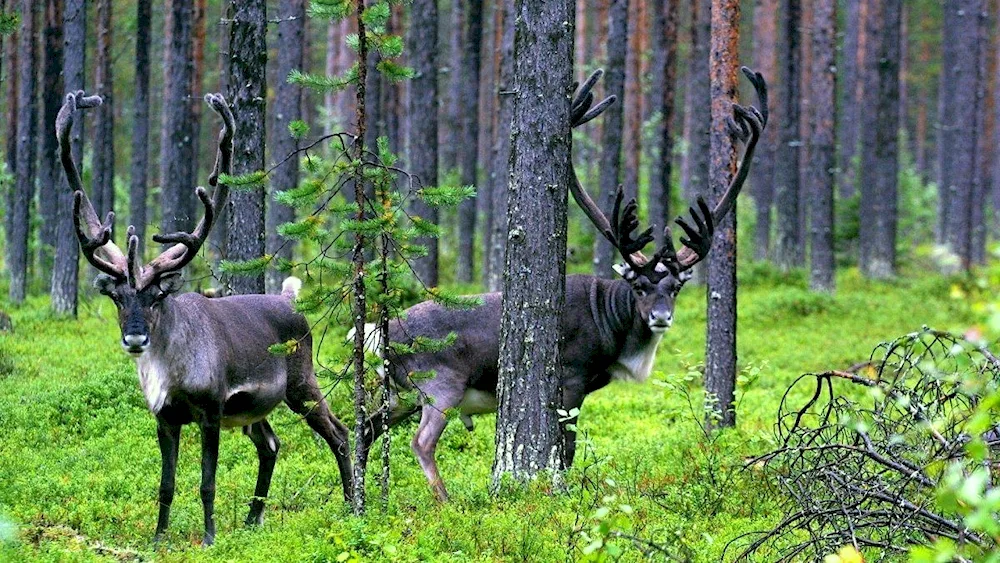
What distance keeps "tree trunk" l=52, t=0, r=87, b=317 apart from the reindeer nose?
377 inches

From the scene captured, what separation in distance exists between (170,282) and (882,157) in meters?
24.3

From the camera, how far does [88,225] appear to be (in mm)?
9320

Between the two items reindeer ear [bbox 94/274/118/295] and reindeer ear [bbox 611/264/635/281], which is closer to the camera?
reindeer ear [bbox 94/274/118/295]

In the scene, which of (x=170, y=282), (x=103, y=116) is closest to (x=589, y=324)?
(x=170, y=282)

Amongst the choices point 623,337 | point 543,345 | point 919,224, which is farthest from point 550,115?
point 919,224

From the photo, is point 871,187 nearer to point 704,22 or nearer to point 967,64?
point 967,64

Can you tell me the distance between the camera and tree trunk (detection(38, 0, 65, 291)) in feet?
66.0

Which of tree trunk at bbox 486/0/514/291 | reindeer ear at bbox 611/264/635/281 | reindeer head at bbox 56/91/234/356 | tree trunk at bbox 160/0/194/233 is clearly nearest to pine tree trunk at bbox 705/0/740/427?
reindeer ear at bbox 611/264/635/281

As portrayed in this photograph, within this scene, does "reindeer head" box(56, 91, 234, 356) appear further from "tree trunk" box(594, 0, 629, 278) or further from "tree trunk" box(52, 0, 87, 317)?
"tree trunk" box(594, 0, 629, 278)

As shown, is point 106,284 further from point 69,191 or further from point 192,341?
point 69,191

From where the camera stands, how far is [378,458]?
459 inches

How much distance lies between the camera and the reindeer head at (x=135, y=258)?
8.53m

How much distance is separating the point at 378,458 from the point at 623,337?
103 inches

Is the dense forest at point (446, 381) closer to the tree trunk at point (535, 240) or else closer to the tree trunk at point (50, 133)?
the tree trunk at point (535, 240)
